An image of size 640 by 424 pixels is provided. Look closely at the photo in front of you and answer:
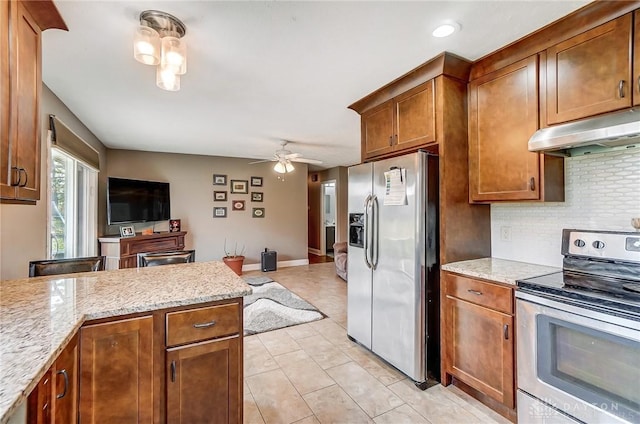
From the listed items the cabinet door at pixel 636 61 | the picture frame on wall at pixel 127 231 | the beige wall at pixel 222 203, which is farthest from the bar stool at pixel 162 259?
the beige wall at pixel 222 203

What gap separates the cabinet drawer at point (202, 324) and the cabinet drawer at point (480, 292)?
1.46m

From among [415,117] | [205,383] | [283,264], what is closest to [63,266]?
[205,383]

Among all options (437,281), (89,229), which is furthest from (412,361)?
(89,229)

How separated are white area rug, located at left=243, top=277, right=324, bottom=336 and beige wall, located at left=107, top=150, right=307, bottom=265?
1812 millimetres

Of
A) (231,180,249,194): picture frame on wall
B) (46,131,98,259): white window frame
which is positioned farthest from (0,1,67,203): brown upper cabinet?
(231,180,249,194): picture frame on wall

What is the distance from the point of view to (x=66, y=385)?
108 cm

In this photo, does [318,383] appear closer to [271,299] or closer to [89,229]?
[271,299]

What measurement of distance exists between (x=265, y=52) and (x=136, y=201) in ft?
13.0

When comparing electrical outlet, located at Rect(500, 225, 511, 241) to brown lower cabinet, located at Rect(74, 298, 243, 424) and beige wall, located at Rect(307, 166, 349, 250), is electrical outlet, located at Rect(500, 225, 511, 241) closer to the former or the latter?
brown lower cabinet, located at Rect(74, 298, 243, 424)

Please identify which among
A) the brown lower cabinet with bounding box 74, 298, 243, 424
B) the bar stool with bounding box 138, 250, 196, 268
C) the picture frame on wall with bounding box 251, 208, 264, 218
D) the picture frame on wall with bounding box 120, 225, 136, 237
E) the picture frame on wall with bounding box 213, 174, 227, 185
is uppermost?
the picture frame on wall with bounding box 213, 174, 227, 185

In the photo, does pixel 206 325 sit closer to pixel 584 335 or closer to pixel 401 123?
pixel 584 335

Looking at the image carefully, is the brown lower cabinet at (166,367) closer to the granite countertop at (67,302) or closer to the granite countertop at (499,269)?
the granite countertop at (67,302)

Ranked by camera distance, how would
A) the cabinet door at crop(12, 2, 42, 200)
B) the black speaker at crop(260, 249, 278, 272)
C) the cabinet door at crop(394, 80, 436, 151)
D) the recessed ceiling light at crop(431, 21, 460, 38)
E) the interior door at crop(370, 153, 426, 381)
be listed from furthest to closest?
the black speaker at crop(260, 249, 278, 272) → the cabinet door at crop(394, 80, 436, 151) → the interior door at crop(370, 153, 426, 381) → the recessed ceiling light at crop(431, 21, 460, 38) → the cabinet door at crop(12, 2, 42, 200)

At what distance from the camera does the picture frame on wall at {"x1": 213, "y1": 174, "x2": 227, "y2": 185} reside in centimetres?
589
